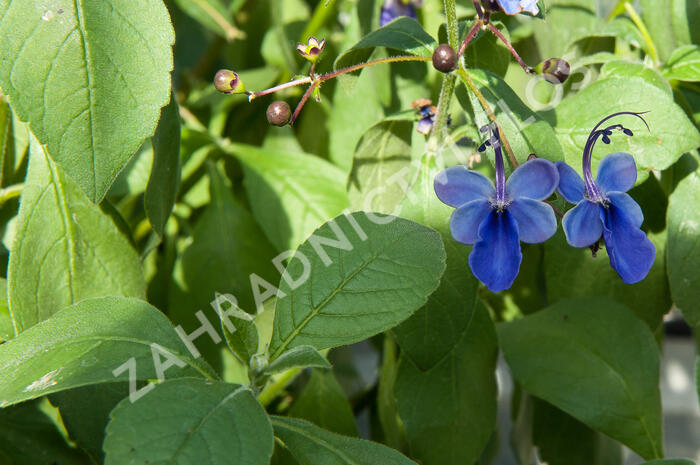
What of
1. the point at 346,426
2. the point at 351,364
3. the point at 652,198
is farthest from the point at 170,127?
the point at 351,364

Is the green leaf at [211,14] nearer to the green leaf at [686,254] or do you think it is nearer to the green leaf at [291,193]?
the green leaf at [291,193]

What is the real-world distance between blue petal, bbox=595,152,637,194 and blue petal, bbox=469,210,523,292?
75 mm

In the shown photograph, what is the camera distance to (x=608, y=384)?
690mm

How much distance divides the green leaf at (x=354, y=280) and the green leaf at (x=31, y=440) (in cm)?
27

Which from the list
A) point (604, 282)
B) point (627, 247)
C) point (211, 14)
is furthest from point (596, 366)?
point (211, 14)

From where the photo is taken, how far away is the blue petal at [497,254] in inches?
18.8

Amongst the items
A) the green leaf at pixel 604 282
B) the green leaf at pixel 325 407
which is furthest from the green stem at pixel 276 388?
the green leaf at pixel 604 282

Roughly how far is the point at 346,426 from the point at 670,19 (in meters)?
0.50

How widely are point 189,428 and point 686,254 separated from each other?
1.45 feet

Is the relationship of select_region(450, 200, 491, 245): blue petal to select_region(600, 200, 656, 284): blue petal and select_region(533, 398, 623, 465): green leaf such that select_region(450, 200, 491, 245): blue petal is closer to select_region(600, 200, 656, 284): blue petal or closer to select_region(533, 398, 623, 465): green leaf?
select_region(600, 200, 656, 284): blue petal

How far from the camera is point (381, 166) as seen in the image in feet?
2.28

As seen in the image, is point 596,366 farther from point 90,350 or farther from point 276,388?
point 90,350

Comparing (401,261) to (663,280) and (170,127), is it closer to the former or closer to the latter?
(170,127)

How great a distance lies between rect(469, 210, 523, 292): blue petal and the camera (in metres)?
0.48
